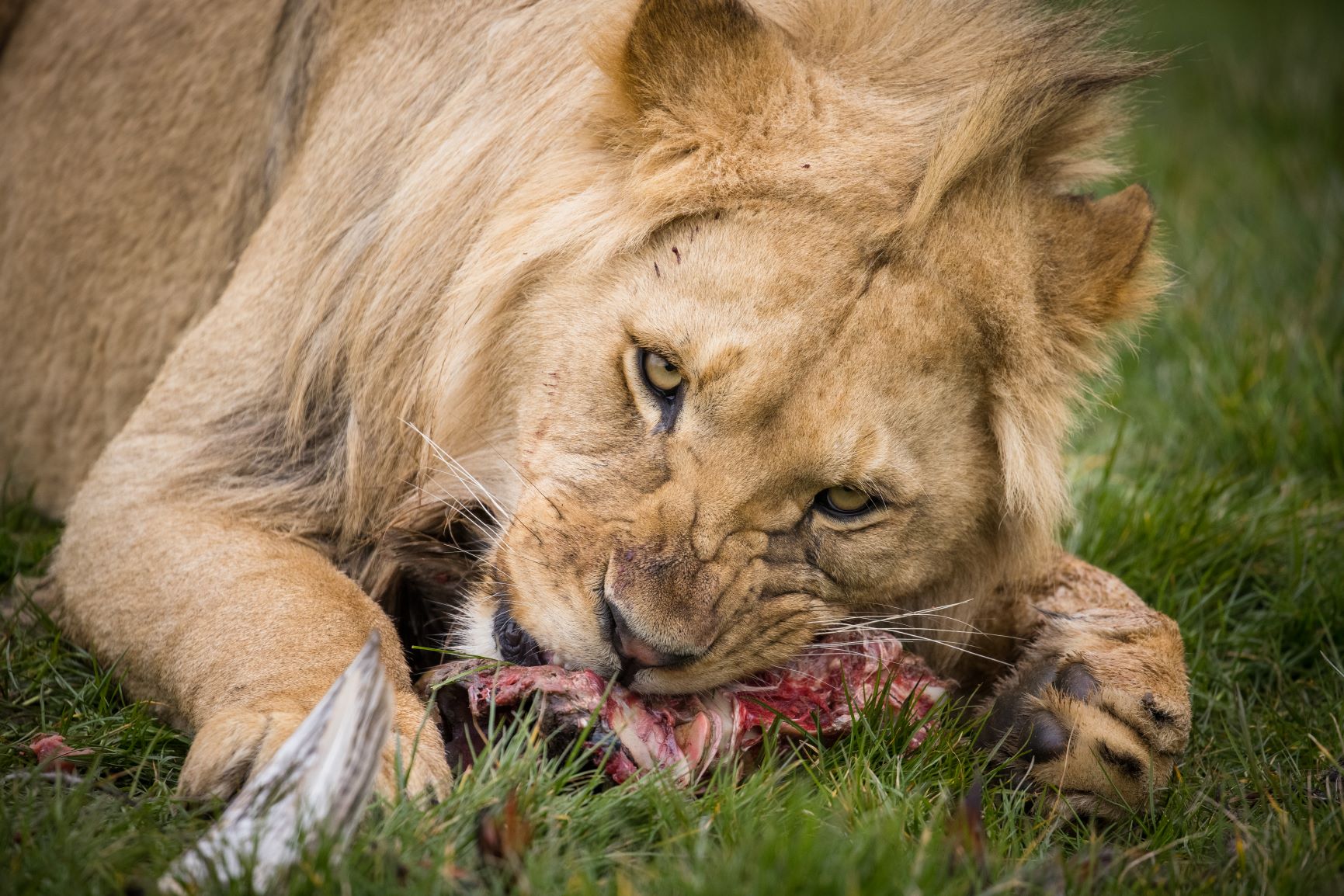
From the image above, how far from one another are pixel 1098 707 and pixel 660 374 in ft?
3.65

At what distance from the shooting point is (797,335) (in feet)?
7.89

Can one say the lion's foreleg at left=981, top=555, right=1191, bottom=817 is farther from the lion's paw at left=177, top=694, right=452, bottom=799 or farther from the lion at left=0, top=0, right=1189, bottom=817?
the lion's paw at left=177, top=694, right=452, bottom=799

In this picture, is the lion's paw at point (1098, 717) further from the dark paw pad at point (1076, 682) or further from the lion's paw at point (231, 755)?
the lion's paw at point (231, 755)

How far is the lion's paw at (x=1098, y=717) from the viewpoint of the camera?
2.54 m

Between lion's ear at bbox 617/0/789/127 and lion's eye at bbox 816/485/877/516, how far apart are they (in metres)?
0.75

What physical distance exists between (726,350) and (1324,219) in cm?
511

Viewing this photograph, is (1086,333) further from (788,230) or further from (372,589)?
(372,589)

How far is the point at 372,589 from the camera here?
9.53 ft

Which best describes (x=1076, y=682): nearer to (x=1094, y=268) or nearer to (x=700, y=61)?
(x=1094, y=268)

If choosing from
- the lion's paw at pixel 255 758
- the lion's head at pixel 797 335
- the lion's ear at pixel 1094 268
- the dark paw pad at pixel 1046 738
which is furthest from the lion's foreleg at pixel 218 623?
the lion's ear at pixel 1094 268

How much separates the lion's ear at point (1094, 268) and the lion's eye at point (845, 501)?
0.57 meters

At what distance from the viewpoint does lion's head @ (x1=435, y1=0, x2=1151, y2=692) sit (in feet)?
7.88

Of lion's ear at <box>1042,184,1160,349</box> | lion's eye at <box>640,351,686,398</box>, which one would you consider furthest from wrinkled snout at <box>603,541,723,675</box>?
lion's ear at <box>1042,184,1160,349</box>

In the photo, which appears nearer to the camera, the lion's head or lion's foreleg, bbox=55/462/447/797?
lion's foreleg, bbox=55/462/447/797
